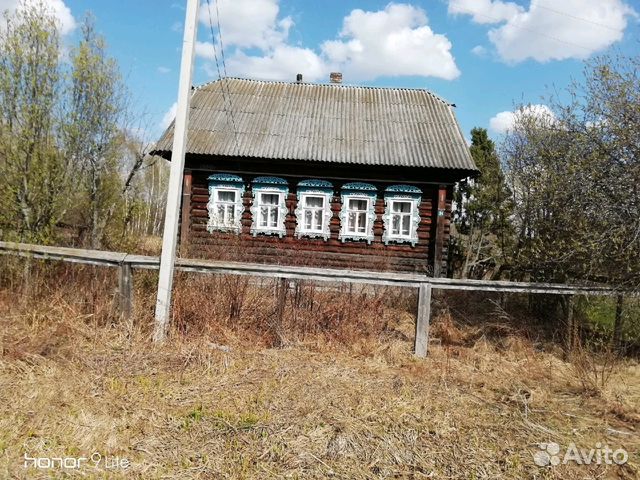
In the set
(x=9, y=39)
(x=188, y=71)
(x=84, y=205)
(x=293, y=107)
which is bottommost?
(x=84, y=205)

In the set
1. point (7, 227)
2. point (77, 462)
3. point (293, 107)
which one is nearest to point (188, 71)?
point (7, 227)

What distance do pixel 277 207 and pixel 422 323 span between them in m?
6.90

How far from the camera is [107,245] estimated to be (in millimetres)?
7555

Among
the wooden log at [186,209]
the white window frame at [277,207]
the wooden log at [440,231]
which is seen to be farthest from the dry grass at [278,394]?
the white window frame at [277,207]

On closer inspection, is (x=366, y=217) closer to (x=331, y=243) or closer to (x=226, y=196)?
(x=331, y=243)

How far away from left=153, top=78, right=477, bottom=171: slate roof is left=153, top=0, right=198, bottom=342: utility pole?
582 centimetres

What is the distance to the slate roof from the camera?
1089cm

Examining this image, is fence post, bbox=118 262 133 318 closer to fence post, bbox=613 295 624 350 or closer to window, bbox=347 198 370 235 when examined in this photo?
fence post, bbox=613 295 624 350

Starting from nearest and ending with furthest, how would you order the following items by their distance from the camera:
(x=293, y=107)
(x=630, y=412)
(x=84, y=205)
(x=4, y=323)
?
1. (x=630, y=412)
2. (x=4, y=323)
3. (x=84, y=205)
4. (x=293, y=107)

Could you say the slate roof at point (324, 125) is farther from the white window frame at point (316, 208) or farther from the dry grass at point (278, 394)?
the dry grass at point (278, 394)

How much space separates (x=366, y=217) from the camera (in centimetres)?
1120

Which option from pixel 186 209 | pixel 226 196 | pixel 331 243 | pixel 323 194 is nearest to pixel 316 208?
pixel 323 194

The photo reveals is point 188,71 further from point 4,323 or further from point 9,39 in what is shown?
point 4,323

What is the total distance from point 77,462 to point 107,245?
5420mm
